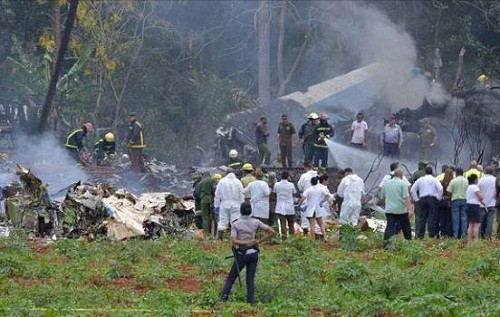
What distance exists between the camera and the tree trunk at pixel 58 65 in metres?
31.3

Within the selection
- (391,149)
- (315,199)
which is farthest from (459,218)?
(391,149)

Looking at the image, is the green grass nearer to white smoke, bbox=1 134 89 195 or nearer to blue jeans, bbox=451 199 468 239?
blue jeans, bbox=451 199 468 239

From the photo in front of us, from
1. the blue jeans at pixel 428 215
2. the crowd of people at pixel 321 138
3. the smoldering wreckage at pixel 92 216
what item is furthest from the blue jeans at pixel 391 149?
the blue jeans at pixel 428 215

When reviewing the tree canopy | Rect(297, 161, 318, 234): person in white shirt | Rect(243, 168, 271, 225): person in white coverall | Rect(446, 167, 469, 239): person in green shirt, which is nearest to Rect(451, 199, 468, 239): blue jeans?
Rect(446, 167, 469, 239): person in green shirt

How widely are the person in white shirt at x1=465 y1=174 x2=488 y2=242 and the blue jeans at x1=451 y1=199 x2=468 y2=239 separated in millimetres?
225

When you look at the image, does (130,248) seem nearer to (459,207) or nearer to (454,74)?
(459,207)

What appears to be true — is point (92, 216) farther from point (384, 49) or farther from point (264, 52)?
point (264, 52)

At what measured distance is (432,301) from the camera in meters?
15.3

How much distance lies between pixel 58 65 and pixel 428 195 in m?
12.8

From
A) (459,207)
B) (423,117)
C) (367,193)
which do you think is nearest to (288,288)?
(459,207)

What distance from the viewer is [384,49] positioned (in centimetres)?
4278

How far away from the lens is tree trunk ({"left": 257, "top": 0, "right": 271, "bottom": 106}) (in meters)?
43.5

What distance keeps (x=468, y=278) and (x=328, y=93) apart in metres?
21.4

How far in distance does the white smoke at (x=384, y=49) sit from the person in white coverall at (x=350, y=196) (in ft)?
45.0
